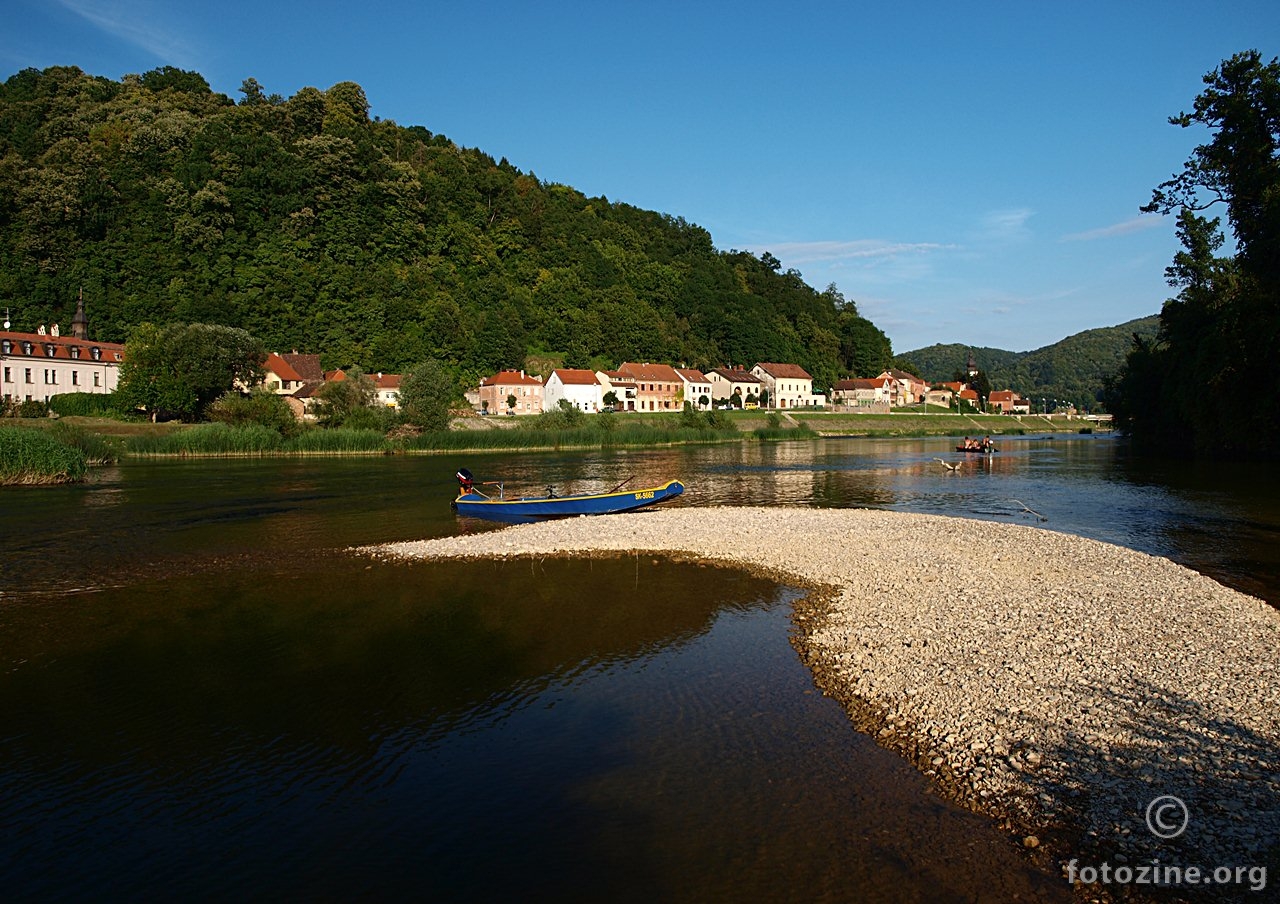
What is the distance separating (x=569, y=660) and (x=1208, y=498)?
34702 millimetres

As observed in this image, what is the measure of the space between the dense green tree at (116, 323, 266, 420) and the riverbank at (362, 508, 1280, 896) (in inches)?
2622

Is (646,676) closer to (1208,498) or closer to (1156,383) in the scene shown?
(1208,498)

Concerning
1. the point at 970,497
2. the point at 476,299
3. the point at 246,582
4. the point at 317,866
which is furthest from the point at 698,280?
the point at 317,866

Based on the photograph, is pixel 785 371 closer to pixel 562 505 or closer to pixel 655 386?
pixel 655 386

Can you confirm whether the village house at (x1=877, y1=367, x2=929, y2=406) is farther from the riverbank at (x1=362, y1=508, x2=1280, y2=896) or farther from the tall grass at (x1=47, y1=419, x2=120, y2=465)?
the riverbank at (x1=362, y1=508, x2=1280, y2=896)

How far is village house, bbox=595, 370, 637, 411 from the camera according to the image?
125 meters

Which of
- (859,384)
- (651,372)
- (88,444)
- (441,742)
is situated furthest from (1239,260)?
(859,384)

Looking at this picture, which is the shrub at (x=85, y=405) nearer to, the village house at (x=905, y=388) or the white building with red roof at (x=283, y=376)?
the white building with red roof at (x=283, y=376)

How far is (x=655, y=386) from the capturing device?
434 feet

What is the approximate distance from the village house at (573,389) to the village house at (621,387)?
163 inches

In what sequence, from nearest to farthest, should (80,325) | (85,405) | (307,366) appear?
(85,405) → (80,325) → (307,366)

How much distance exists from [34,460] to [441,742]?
39.8 metres

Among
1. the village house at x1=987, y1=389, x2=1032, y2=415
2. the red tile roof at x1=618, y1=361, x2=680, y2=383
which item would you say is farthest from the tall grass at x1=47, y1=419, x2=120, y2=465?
the village house at x1=987, y1=389, x2=1032, y2=415

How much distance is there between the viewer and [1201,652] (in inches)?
468
